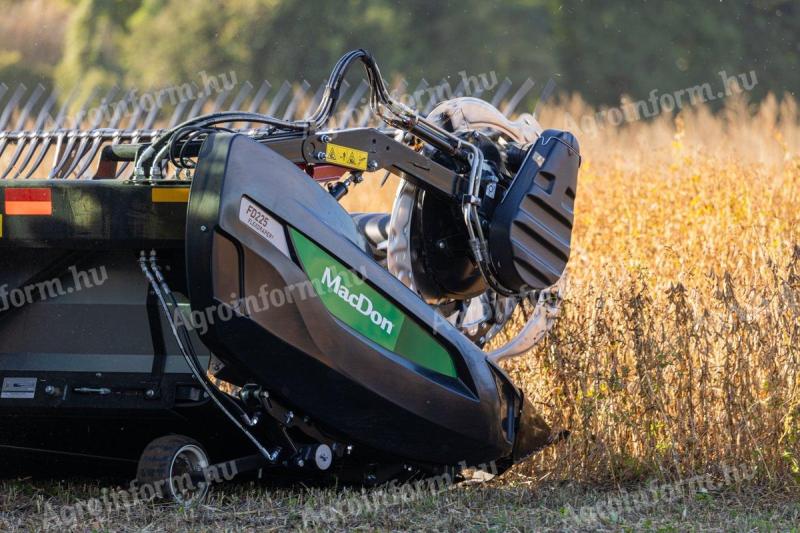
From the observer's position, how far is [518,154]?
5793mm

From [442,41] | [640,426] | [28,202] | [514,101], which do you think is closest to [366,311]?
[28,202]

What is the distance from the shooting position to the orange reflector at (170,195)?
183 inches

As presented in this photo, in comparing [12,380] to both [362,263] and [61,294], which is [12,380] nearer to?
[61,294]

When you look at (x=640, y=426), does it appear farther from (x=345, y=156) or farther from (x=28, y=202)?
(x=28, y=202)

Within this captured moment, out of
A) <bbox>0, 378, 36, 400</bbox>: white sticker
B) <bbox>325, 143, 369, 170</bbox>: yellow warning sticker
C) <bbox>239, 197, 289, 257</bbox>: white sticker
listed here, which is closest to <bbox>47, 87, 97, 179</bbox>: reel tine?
<bbox>0, 378, 36, 400</bbox>: white sticker

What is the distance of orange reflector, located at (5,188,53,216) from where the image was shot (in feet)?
15.7

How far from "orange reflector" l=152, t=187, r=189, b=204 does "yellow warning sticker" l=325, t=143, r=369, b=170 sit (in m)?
0.55

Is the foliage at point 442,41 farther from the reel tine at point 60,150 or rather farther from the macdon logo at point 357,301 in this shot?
the macdon logo at point 357,301

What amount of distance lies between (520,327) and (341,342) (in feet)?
7.76

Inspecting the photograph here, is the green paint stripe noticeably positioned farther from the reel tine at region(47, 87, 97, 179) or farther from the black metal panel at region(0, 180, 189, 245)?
the reel tine at region(47, 87, 97, 179)

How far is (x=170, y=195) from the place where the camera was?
466 centimetres

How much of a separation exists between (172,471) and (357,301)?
962 mm

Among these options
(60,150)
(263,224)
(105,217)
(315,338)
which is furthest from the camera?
(60,150)

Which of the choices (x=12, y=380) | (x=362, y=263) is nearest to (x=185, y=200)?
(x=362, y=263)
